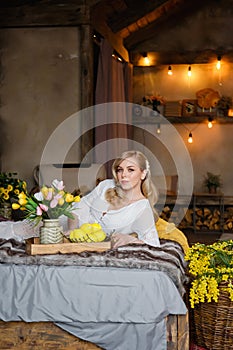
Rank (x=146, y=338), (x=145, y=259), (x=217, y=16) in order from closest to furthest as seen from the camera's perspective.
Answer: (x=146, y=338) < (x=145, y=259) < (x=217, y=16)

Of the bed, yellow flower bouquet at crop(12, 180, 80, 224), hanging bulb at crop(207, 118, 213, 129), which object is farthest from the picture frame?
the bed

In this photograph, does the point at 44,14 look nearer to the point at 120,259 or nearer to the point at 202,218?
the point at 202,218

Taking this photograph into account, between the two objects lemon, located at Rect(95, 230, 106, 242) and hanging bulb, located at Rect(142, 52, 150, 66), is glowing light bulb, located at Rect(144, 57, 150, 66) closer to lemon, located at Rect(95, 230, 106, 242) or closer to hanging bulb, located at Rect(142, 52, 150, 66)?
hanging bulb, located at Rect(142, 52, 150, 66)

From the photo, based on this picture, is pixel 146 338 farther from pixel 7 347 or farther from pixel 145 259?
pixel 7 347

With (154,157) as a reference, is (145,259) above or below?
below

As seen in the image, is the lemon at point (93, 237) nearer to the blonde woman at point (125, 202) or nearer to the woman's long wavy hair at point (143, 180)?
the blonde woman at point (125, 202)

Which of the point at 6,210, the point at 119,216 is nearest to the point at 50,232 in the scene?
the point at 119,216

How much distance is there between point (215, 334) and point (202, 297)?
21cm

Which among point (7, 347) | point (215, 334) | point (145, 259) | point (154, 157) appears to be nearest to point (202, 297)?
point (215, 334)

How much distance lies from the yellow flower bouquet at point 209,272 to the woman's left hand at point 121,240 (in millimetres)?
276

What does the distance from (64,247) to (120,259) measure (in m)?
0.29

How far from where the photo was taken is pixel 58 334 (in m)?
2.44

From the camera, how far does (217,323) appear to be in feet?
9.01

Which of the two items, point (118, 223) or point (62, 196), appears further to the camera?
point (118, 223)
